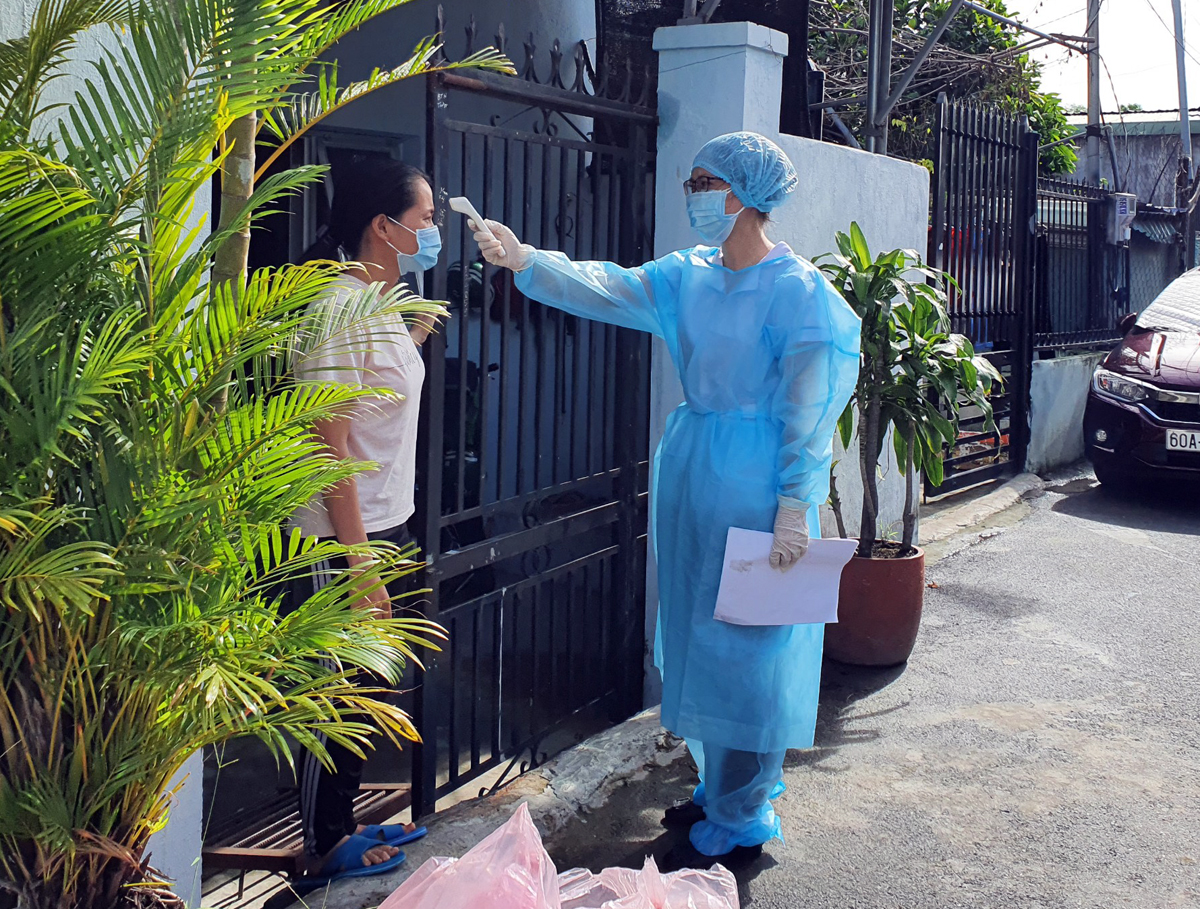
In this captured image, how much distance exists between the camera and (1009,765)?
410 centimetres

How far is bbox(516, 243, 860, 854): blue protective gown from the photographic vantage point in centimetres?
324

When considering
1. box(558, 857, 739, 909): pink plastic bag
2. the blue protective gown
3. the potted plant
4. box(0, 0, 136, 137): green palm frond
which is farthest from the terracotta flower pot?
box(0, 0, 136, 137): green palm frond

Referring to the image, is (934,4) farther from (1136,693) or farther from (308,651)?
(308,651)

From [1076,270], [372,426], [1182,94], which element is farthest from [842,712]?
[1182,94]

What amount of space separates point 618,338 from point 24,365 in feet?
8.85

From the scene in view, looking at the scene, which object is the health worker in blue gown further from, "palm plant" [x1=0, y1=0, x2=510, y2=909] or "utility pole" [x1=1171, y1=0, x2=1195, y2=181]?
"utility pole" [x1=1171, y1=0, x2=1195, y2=181]

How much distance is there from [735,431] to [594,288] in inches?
22.1

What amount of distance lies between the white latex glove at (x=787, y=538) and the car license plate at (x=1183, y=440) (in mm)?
5852

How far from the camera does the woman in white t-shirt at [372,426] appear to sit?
9.42ft

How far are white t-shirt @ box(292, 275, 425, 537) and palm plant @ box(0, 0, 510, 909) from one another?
2.63 ft

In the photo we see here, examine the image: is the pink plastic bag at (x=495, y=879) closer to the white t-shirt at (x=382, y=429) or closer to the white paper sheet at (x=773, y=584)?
the white t-shirt at (x=382, y=429)

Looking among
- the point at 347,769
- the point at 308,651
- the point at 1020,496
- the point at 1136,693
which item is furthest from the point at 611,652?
the point at 1020,496

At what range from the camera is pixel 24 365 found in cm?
170

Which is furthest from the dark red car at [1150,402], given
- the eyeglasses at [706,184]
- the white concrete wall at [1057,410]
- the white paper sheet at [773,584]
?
the eyeglasses at [706,184]
